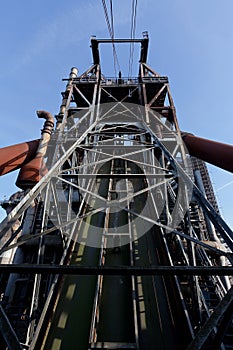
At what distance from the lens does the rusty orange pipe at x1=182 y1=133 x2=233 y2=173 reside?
4.49 m

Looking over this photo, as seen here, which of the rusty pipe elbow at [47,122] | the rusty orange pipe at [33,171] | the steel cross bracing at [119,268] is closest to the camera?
the steel cross bracing at [119,268]

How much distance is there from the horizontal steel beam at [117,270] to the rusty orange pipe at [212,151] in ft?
11.4

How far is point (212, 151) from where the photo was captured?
510 cm

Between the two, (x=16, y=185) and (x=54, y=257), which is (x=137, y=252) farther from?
(x=16, y=185)

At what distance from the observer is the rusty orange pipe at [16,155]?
16.2ft

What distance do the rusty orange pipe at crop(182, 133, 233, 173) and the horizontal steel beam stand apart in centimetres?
348

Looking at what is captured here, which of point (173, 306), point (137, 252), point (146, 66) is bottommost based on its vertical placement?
point (173, 306)

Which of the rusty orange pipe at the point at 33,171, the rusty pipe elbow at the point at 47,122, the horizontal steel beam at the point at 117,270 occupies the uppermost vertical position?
the rusty pipe elbow at the point at 47,122

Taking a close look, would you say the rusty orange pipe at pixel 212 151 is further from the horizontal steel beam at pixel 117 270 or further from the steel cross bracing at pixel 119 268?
the horizontal steel beam at pixel 117 270

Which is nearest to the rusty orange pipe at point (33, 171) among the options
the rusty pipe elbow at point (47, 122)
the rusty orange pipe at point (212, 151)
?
the rusty pipe elbow at point (47, 122)

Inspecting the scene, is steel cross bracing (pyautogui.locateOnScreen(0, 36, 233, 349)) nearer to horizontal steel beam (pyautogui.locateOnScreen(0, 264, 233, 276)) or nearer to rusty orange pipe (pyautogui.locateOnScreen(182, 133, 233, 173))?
horizontal steel beam (pyautogui.locateOnScreen(0, 264, 233, 276))

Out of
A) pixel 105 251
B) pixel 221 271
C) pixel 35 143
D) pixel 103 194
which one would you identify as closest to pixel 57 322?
pixel 105 251

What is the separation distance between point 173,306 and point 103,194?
4328 millimetres

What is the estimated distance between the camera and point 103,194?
7125 mm
